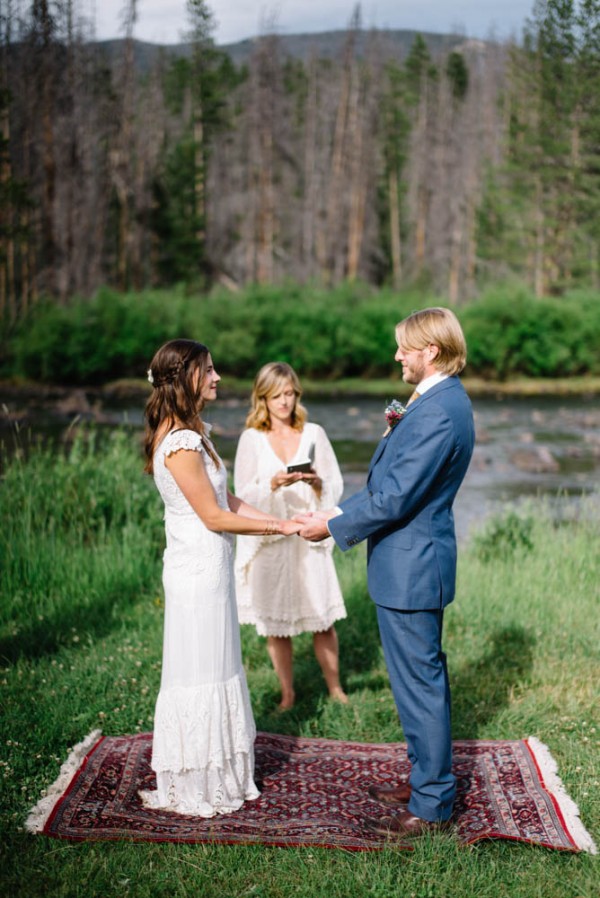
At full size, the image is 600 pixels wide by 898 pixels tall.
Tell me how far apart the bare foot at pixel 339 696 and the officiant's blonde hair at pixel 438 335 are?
8.16 feet

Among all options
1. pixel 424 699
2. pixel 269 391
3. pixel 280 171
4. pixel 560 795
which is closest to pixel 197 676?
pixel 424 699

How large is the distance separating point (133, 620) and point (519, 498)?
903 centimetres

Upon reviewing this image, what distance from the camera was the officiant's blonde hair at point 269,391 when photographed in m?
5.38

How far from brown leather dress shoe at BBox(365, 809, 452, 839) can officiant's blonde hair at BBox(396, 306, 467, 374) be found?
1.97 metres

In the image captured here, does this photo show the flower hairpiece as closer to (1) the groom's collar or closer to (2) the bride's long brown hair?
(1) the groom's collar

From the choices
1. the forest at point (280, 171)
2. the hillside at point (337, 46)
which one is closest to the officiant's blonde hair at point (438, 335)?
the forest at point (280, 171)

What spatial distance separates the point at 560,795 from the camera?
13.9 feet

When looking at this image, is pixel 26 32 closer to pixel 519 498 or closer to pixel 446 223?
pixel 519 498

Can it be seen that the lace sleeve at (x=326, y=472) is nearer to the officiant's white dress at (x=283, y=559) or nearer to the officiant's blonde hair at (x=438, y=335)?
the officiant's white dress at (x=283, y=559)

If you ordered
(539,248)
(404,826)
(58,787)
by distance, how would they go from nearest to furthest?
(404,826), (58,787), (539,248)

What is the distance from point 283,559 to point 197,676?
1389 millimetres

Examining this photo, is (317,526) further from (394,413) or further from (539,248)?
(539,248)

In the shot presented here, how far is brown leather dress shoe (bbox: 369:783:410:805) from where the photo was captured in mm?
4301

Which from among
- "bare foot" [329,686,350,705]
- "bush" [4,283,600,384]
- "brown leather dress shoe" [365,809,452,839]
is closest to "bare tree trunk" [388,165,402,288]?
"bush" [4,283,600,384]
